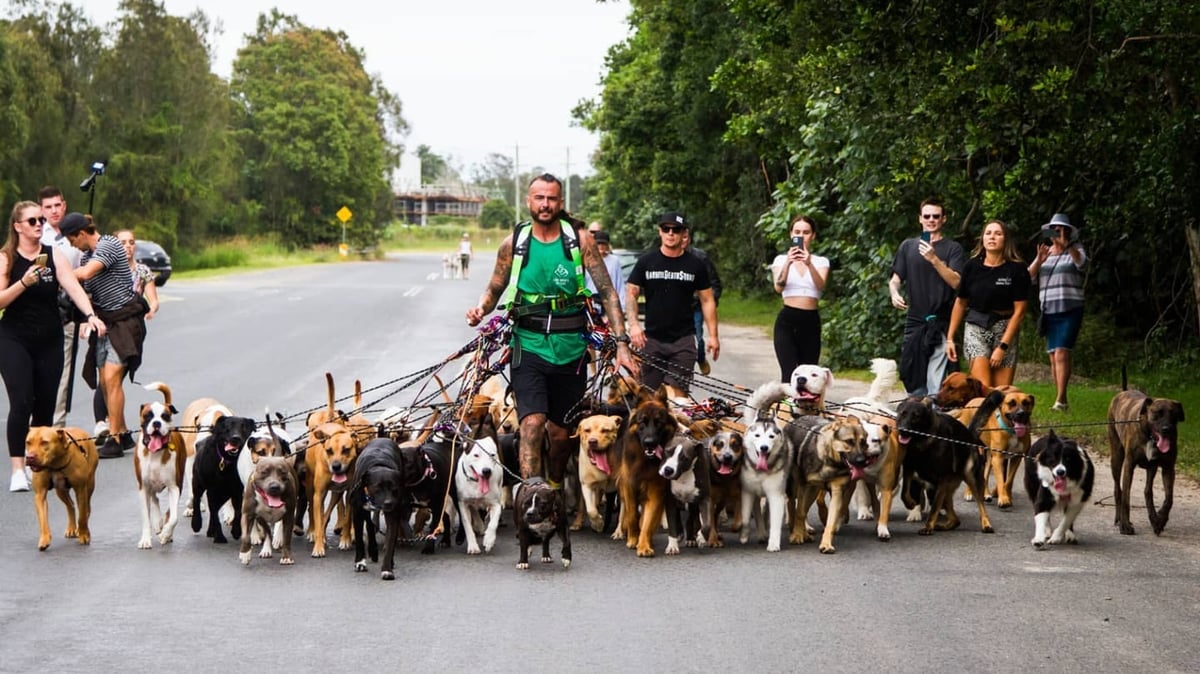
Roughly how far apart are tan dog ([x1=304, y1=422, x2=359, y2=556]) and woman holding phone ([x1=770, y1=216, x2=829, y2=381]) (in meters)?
4.71

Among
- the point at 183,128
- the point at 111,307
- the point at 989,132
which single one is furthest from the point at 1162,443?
the point at 183,128

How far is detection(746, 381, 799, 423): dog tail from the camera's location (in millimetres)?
10781

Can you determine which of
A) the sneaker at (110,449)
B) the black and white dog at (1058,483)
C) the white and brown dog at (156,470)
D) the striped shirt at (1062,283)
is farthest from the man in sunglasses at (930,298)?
the sneaker at (110,449)

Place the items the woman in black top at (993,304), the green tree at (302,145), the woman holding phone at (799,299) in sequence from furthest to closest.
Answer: the green tree at (302,145) → the woman holding phone at (799,299) → the woman in black top at (993,304)

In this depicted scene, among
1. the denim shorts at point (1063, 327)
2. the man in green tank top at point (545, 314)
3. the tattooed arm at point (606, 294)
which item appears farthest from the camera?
the denim shorts at point (1063, 327)

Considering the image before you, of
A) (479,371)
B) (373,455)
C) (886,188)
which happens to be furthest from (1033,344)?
(373,455)

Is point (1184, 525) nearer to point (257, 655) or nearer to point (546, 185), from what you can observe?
point (546, 185)

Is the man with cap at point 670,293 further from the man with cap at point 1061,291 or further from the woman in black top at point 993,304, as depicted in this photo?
the man with cap at point 1061,291

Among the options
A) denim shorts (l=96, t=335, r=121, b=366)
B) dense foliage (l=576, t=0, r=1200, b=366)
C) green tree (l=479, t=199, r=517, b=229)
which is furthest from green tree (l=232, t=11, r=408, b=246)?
denim shorts (l=96, t=335, r=121, b=366)

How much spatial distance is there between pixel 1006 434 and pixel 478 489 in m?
4.04

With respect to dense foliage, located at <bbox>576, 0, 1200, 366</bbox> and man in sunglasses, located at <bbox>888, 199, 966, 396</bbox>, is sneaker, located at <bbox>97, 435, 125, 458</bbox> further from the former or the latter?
dense foliage, located at <bbox>576, 0, 1200, 366</bbox>

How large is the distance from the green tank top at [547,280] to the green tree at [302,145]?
8896cm

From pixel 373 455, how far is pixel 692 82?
3036 cm

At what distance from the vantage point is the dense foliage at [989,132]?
14930 mm
